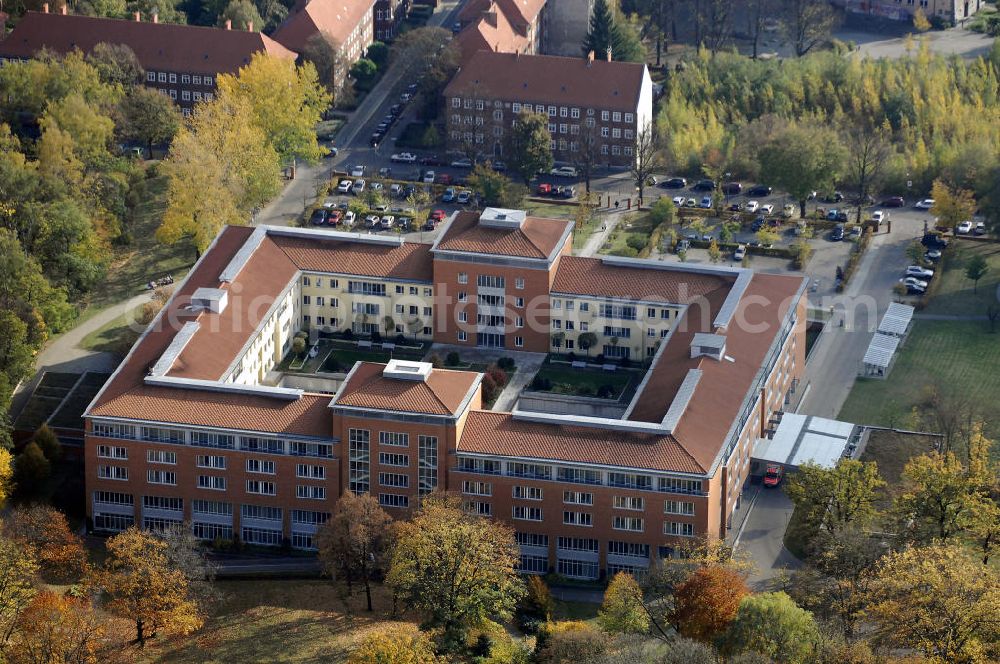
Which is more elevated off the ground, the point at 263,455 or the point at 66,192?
the point at 66,192

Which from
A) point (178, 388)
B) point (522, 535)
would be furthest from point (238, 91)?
point (522, 535)

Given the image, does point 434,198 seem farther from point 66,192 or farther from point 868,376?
point 868,376

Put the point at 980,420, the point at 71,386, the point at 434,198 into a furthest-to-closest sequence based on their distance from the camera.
A: the point at 434,198, the point at 71,386, the point at 980,420

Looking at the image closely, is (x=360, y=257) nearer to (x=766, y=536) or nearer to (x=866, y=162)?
(x=766, y=536)

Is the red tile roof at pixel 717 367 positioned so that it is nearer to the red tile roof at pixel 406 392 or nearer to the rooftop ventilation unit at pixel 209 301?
the red tile roof at pixel 406 392

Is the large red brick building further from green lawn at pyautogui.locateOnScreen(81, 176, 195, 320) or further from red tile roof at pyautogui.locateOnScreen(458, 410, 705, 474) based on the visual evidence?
green lawn at pyautogui.locateOnScreen(81, 176, 195, 320)

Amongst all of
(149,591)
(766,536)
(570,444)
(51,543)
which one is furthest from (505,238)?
(149,591)

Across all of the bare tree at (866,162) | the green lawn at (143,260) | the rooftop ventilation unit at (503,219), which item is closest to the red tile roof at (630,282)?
the rooftop ventilation unit at (503,219)
